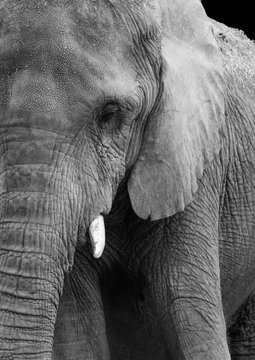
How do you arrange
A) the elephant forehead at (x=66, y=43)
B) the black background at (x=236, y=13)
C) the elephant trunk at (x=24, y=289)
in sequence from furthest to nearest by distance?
the black background at (x=236, y=13) < the elephant forehead at (x=66, y=43) < the elephant trunk at (x=24, y=289)

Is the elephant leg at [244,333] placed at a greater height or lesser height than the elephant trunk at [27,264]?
lesser

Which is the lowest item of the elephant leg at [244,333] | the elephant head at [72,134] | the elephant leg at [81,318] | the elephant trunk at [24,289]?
the elephant leg at [244,333]

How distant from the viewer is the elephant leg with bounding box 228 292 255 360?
686cm

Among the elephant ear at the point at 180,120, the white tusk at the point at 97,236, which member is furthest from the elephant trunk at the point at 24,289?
the elephant ear at the point at 180,120

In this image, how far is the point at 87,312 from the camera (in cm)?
605

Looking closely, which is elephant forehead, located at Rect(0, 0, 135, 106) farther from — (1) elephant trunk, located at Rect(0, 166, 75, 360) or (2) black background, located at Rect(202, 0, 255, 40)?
(2) black background, located at Rect(202, 0, 255, 40)

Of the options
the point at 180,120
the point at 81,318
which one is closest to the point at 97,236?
the point at 180,120

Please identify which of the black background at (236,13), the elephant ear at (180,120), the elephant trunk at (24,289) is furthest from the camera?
the black background at (236,13)

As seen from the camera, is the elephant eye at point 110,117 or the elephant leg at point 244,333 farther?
the elephant leg at point 244,333

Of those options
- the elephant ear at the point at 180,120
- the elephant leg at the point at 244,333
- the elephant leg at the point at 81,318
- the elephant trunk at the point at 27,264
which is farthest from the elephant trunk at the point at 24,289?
the elephant leg at the point at 244,333

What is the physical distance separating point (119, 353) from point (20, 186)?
60.6 inches

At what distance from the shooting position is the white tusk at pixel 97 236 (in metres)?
5.25

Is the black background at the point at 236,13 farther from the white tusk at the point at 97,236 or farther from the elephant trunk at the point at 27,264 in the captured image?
the elephant trunk at the point at 27,264

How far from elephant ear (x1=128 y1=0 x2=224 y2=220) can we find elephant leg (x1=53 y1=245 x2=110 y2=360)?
50 cm
